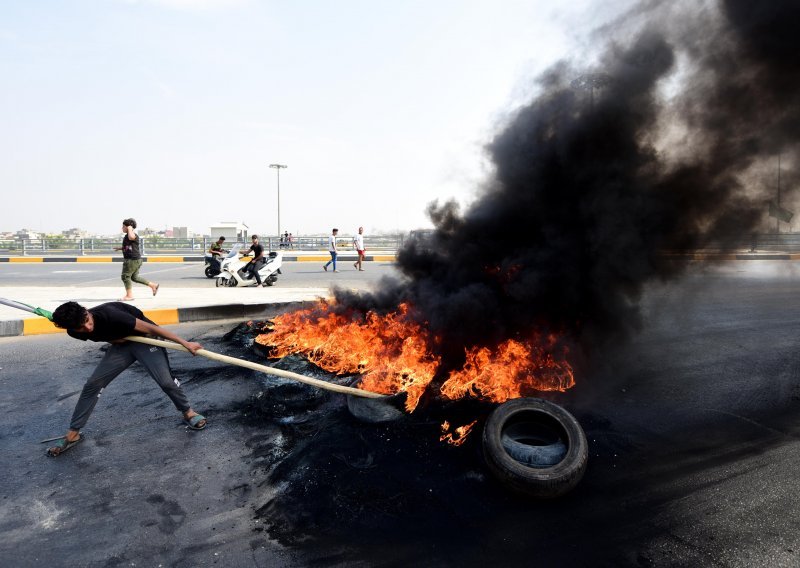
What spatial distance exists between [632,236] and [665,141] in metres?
1.31

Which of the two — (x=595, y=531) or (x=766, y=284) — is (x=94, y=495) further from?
(x=766, y=284)

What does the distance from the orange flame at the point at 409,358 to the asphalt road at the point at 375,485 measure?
16.2 inches

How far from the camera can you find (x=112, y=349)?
4547 millimetres

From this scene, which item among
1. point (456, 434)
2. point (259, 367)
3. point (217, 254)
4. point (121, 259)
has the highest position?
point (217, 254)

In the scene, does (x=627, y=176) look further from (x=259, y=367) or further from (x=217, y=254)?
(x=217, y=254)

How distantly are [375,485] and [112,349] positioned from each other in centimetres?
278

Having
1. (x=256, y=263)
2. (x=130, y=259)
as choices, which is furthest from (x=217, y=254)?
(x=130, y=259)

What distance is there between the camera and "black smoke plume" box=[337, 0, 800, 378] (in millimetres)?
5332

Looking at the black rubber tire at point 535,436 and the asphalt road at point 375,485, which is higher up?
the black rubber tire at point 535,436

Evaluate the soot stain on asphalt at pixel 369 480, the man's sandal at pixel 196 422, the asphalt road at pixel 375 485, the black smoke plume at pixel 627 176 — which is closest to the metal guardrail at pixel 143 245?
the black smoke plume at pixel 627 176

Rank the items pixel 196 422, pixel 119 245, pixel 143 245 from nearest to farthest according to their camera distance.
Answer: pixel 196 422 < pixel 143 245 < pixel 119 245

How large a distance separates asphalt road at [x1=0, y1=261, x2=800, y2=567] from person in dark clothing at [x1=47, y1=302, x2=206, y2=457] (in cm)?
21

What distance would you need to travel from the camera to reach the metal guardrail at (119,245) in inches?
1186

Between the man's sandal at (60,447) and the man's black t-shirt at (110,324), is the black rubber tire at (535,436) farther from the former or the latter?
the man's sandal at (60,447)
